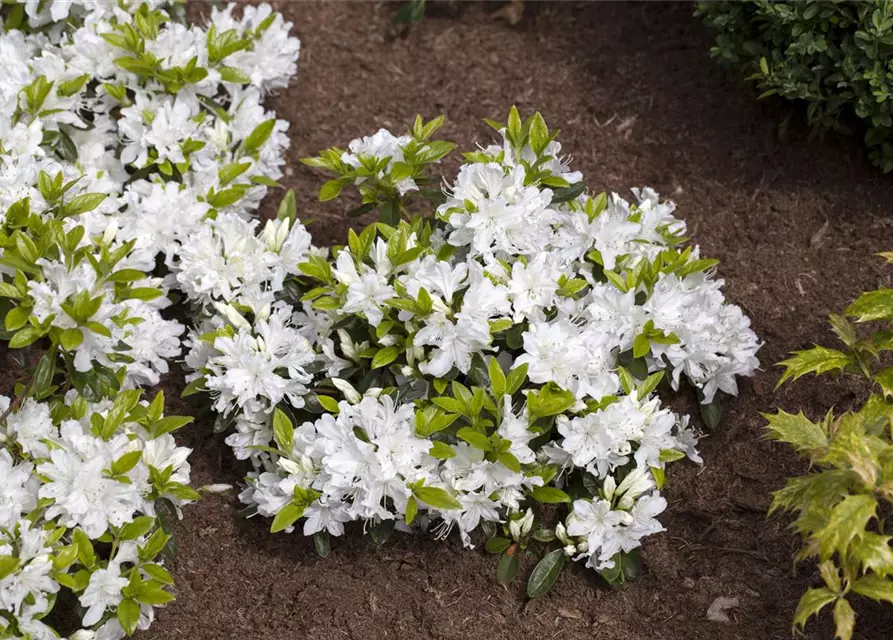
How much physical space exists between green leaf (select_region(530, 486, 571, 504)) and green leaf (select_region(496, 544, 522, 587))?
195mm

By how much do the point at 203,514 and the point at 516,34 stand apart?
7.56 feet

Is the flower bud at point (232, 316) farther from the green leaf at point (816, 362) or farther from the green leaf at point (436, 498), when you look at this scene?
the green leaf at point (816, 362)

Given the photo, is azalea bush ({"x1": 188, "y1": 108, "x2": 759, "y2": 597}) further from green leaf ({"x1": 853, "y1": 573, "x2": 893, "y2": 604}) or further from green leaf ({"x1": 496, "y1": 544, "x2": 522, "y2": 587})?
green leaf ({"x1": 853, "y1": 573, "x2": 893, "y2": 604})

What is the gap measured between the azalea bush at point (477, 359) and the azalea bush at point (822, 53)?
753 mm

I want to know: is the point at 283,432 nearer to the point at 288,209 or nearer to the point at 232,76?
the point at 288,209

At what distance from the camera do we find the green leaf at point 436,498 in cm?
255

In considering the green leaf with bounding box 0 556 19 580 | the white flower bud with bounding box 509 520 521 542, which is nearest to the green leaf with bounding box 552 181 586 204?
the white flower bud with bounding box 509 520 521 542

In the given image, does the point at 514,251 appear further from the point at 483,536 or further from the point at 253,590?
the point at 253,590

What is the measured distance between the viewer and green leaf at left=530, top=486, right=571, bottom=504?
2.68m

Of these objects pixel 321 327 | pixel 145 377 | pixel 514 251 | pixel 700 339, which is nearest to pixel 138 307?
pixel 145 377

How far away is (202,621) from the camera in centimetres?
278

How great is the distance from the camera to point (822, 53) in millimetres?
3256

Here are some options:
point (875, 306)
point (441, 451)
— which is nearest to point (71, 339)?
point (441, 451)

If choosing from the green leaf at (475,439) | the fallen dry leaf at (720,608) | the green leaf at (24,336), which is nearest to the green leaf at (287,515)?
the green leaf at (475,439)
